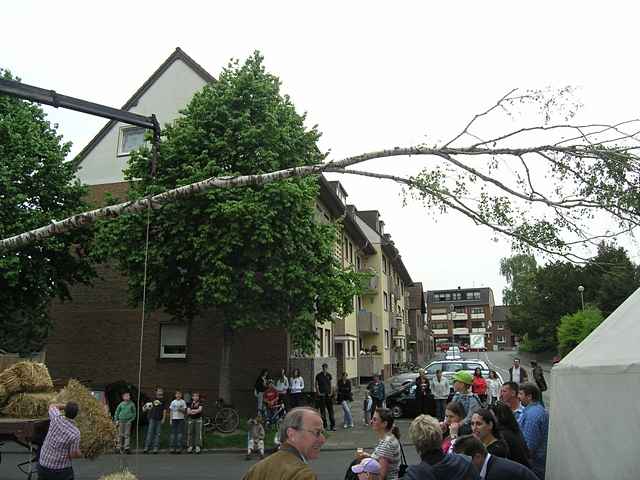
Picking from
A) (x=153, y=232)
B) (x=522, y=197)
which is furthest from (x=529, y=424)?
(x=153, y=232)

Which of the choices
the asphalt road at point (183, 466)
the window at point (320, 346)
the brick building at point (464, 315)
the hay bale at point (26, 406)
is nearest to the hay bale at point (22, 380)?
the hay bale at point (26, 406)

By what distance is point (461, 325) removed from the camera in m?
136

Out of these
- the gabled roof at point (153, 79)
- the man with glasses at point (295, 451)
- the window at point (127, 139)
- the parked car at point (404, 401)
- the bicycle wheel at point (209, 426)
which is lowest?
the bicycle wheel at point (209, 426)

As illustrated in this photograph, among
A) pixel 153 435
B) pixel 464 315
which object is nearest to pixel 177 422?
pixel 153 435

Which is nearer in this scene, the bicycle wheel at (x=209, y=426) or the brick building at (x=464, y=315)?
the bicycle wheel at (x=209, y=426)

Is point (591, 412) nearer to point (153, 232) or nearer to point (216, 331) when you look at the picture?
point (153, 232)

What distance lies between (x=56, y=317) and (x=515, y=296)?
206ft

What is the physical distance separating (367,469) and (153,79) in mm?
24400

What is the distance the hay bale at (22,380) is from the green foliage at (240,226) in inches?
222

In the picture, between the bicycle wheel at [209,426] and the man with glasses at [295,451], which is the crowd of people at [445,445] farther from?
the bicycle wheel at [209,426]

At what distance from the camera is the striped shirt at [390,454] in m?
4.89

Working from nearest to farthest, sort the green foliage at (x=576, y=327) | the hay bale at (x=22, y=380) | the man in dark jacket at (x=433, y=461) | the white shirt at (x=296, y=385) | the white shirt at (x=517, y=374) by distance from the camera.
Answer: the man in dark jacket at (x=433, y=461), the hay bale at (x=22, y=380), the white shirt at (x=517, y=374), the white shirt at (x=296, y=385), the green foliage at (x=576, y=327)

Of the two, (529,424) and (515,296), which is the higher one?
(515,296)

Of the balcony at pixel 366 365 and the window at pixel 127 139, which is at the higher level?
the window at pixel 127 139
